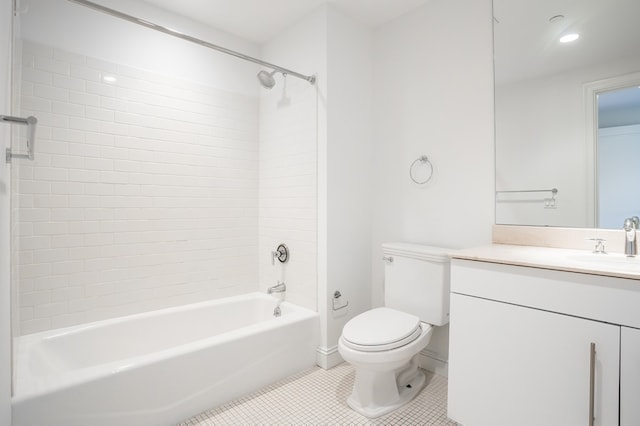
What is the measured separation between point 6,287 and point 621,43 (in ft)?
9.54

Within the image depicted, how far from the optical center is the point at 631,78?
1571mm

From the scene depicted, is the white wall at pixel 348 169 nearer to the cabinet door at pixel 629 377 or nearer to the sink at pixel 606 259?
the sink at pixel 606 259

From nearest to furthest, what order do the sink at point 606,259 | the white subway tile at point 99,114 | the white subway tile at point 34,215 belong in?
1. the sink at point 606,259
2. the white subway tile at point 34,215
3. the white subway tile at point 99,114

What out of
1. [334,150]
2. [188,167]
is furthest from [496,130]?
[188,167]

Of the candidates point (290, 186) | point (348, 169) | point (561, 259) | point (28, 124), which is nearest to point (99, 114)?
point (28, 124)

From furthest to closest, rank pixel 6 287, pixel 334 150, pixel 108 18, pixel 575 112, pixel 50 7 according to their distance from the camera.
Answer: pixel 334 150
pixel 108 18
pixel 50 7
pixel 575 112
pixel 6 287

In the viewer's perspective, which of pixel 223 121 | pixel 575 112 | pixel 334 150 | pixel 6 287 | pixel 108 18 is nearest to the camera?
pixel 6 287

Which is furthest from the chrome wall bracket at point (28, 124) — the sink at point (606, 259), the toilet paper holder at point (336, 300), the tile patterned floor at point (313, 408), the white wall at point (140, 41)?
the sink at point (606, 259)

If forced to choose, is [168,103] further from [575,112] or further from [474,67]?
[575,112]

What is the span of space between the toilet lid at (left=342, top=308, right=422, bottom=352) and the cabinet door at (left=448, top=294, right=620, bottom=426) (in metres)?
0.25

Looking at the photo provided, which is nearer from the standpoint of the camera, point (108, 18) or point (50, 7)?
point (50, 7)

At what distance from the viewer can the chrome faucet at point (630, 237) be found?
1494mm

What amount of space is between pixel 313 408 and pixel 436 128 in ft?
6.24

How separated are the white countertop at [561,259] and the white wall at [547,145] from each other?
8.2 inches
